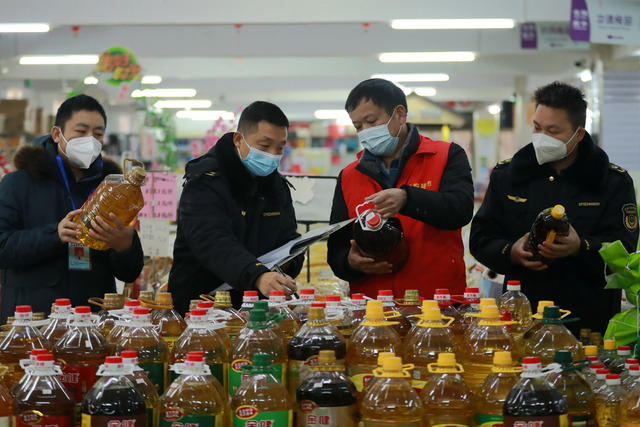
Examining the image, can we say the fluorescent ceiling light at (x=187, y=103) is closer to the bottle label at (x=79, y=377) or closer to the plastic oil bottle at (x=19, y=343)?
the plastic oil bottle at (x=19, y=343)

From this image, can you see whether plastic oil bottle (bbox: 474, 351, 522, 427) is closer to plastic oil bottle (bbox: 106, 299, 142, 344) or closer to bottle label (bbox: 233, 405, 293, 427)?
bottle label (bbox: 233, 405, 293, 427)

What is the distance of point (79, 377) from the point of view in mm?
2076

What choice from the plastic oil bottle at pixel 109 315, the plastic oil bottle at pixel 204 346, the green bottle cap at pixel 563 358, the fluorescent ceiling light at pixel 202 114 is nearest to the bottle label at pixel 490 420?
the green bottle cap at pixel 563 358

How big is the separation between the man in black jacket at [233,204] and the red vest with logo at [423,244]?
0.33 metres

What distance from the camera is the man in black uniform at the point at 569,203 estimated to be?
3330mm

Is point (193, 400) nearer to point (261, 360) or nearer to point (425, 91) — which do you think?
point (261, 360)

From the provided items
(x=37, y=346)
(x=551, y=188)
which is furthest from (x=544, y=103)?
(x=37, y=346)

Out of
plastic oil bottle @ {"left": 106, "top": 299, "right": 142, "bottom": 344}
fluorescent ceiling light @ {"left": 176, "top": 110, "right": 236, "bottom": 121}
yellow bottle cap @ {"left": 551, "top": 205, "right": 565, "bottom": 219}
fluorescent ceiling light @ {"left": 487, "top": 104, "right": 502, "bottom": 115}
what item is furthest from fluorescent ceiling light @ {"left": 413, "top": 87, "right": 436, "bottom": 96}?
plastic oil bottle @ {"left": 106, "top": 299, "right": 142, "bottom": 344}

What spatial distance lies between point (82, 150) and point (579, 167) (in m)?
2.04

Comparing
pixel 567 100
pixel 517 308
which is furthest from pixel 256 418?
pixel 567 100

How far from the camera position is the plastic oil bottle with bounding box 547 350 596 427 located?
1.90 meters

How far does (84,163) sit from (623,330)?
2.19m

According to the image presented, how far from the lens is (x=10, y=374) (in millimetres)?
2164

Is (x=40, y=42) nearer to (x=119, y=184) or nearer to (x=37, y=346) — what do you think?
(x=119, y=184)
